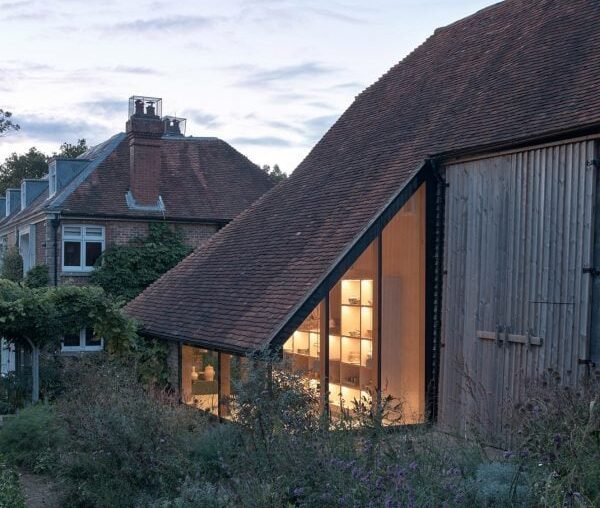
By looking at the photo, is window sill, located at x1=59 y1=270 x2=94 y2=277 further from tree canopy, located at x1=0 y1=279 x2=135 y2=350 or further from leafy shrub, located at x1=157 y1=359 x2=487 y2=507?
leafy shrub, located at x1=157 y1=359 x2=487 y2=507

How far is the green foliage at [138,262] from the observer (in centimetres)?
2150

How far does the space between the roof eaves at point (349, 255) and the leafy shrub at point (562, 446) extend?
15.3ft

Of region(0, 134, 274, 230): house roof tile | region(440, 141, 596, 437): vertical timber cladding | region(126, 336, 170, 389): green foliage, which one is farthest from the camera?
region(0, 134, 274, 230): house roof tile

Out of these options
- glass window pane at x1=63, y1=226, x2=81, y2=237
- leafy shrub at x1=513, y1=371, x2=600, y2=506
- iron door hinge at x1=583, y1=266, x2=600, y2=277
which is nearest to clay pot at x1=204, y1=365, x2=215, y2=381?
iron door hinge at x1=583, y1=266, x2=600, y2=277

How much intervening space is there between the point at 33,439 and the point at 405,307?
19.2ft

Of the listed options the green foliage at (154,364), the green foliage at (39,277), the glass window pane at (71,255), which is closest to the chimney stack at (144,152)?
the glass window pane at (71,255)

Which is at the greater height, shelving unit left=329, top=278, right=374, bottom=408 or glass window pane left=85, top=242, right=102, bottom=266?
glass window pane left=85, top=242, right=102, bottom=266

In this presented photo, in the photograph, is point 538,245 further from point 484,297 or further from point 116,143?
point 116,143

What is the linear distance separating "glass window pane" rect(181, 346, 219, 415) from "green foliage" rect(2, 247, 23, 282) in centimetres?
1368

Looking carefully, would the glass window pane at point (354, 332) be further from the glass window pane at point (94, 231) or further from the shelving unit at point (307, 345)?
the glass window pane at point (94, 231)

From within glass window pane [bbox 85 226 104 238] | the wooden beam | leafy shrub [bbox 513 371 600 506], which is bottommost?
leafy shrub [bbox 513 371 600 506]

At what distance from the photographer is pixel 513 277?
10.3 metres

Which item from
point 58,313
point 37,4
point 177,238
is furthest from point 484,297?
point 177,238

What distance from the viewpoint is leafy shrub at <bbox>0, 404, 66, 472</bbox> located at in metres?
10.4
